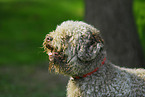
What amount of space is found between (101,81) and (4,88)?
4534 mm

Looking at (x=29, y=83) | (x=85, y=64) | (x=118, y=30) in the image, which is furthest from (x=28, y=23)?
(x=85, y=64)

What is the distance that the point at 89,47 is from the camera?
3.23 metres

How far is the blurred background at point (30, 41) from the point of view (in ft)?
24.3

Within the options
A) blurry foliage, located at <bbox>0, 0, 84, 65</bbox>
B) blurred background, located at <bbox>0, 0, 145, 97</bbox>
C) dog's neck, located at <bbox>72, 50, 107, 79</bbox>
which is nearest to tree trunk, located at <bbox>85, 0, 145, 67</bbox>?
blurred background, located at <bbox>0, 0, 145, 97</bbox>

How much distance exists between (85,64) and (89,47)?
0.85 feet

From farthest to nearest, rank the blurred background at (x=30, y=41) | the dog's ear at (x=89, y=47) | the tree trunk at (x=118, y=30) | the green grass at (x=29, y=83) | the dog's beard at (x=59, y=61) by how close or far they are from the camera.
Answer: the blurred background at (x=30, y=41), the green grass at (x=29, y=83), the tree trunk at (x=118, y=30), the dog's beard at (x=59, y=61), the dog's ear at (x=89, y=47)

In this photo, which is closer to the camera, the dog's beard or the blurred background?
the dog's beard

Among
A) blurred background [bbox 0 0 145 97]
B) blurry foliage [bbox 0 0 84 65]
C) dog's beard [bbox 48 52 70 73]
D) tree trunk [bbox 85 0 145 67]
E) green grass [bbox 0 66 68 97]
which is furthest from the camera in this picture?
blurry foliage [bbox 0 0 84 65]

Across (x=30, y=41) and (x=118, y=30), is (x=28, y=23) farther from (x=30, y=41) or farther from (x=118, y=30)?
(x=118, y=30)

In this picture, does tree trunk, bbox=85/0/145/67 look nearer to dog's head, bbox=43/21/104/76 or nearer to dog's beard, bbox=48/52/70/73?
dog's head, bbox=43/21/104/76

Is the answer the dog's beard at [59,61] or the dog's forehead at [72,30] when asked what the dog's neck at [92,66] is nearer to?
the dog's beard at [59,61]

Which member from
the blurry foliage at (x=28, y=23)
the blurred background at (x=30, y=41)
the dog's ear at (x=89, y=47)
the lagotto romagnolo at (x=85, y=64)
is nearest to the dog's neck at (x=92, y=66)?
the lagotto romagnolo at (x=85, y=64)

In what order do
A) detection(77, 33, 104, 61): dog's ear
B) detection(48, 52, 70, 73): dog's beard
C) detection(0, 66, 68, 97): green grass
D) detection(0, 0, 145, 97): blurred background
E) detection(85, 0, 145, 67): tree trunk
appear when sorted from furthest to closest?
1. detection(0, 0, 145, 97): blurred background
2. detection(0, 66, 68, 97): green grass
3. detection(85, 0, 145, 67): tree trunk
4. detection(48, 52, 70, 73): dog's beard
5. detection(77, 33, 104, 61): dog's ear

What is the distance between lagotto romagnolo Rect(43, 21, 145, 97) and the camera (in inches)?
129
